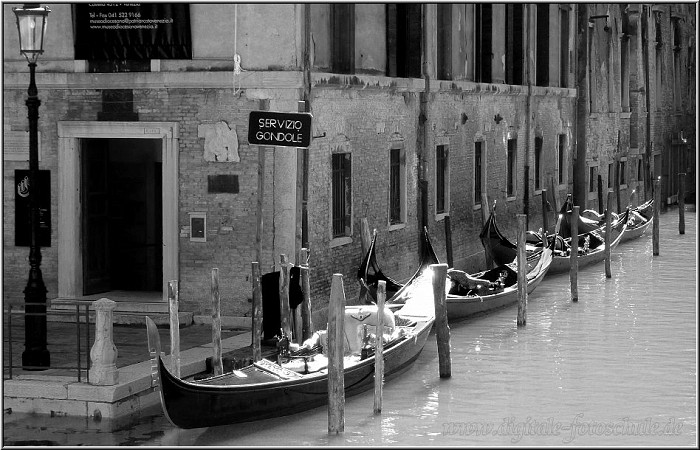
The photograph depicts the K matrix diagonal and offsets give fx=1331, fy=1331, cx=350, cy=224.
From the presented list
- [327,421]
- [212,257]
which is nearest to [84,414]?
[327,421]

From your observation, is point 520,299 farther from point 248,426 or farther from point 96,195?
point 248,426

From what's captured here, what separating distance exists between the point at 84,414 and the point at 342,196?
218 inches

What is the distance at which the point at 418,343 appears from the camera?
1280 cm

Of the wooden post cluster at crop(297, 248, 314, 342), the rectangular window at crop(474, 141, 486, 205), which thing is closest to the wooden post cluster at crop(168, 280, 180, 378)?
the wooden post cluster at crop(297, 248, 314, 342)

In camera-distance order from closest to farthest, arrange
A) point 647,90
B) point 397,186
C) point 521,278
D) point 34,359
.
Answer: point 34,359 < point 521,278 < point 397,186 < point 647,90

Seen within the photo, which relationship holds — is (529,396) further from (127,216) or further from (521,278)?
(127,216)

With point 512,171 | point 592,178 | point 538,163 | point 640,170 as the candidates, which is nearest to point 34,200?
point 512,171

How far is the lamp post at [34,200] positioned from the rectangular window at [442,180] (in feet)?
28.4

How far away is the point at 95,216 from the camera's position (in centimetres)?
1443

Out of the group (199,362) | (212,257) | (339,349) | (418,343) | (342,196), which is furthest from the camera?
(342,196)

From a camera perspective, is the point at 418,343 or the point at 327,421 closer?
the point at 327,421

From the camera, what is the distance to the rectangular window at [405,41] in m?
16.8

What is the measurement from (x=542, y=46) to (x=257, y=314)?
14075mm

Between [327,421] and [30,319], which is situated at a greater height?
[30,319]
